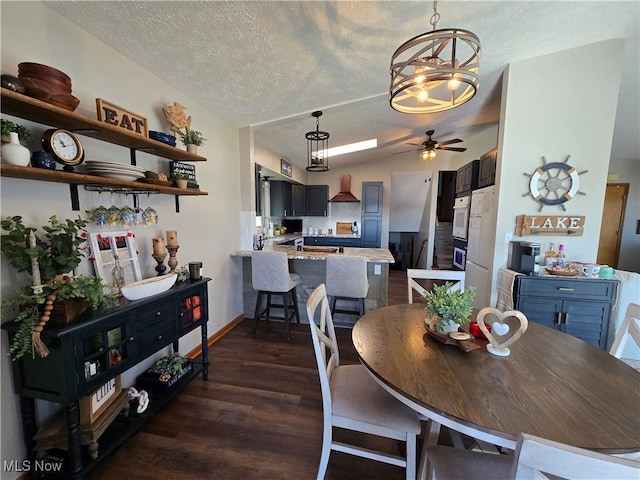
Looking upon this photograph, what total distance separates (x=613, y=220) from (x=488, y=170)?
369 centimetres

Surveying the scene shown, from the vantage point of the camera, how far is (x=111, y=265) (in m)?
1.65

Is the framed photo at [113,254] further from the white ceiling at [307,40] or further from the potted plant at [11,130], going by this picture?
the white ceiling at [307,40]

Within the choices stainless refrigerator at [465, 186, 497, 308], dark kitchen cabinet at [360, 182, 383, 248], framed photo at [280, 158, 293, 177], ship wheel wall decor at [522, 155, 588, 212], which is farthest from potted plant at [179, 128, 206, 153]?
dark kitchen cabinet at [360, 182, 383, 248]

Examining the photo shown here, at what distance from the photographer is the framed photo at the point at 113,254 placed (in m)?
1.56

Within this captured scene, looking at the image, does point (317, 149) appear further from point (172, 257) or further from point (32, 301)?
point (32, 301)

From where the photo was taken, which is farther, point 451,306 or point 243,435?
point 243,435

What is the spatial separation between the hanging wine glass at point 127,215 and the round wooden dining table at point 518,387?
1.69 metres

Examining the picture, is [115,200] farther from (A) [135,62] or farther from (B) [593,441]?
(B) [593,441]

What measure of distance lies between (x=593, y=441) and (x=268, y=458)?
1.48 meters

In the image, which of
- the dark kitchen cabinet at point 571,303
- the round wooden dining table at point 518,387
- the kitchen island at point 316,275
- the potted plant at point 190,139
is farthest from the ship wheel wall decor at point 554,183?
the potted plant at point 190,139

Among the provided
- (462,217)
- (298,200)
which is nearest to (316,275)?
(462,217)

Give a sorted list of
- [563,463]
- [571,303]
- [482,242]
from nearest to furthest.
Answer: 1. [563,463]
2. [571,303]
3. [482,242]

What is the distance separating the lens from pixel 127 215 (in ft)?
5.65

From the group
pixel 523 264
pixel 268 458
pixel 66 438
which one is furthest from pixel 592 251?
pixel 66 438
